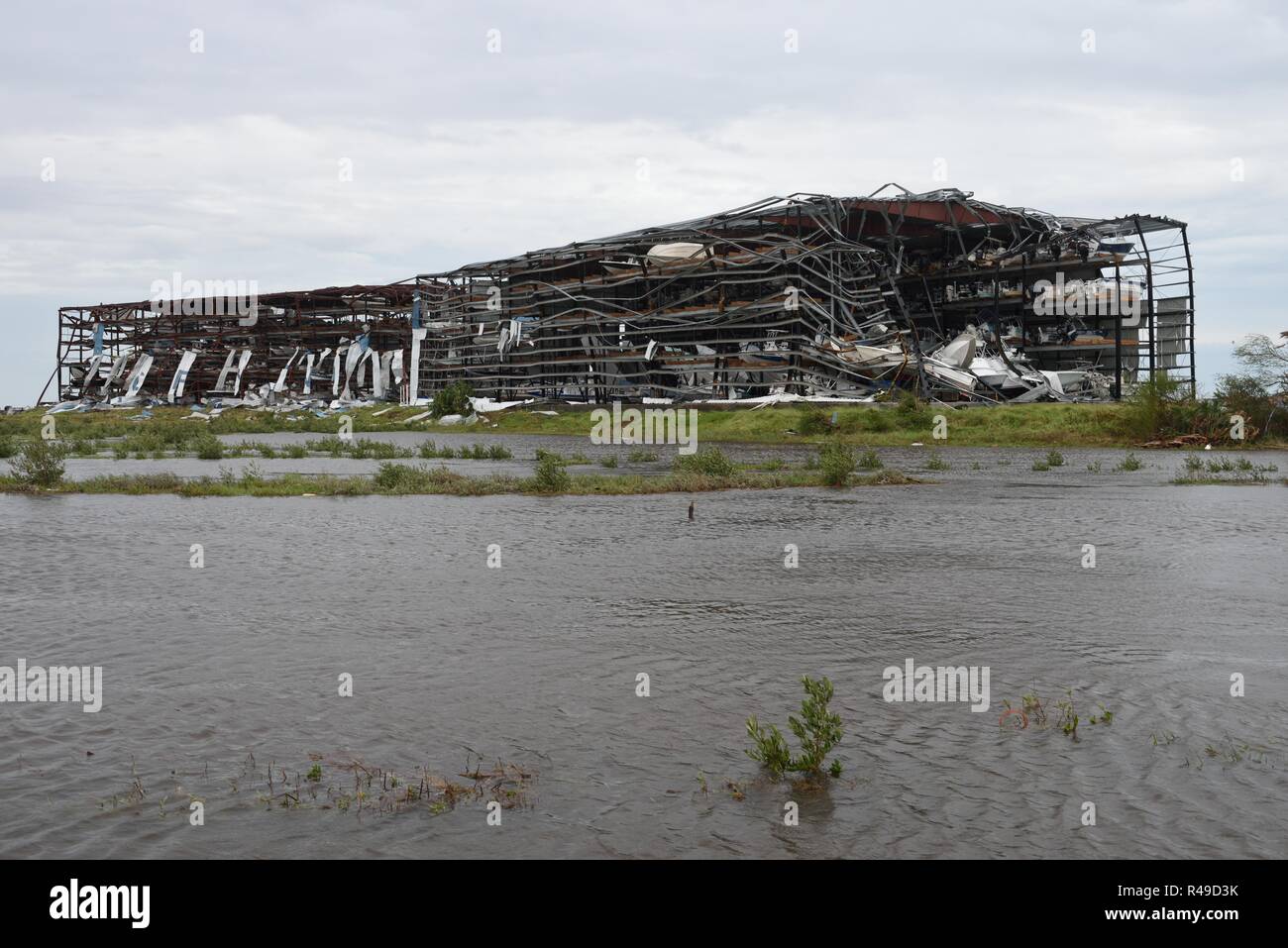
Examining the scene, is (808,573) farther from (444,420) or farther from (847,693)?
(444,420)

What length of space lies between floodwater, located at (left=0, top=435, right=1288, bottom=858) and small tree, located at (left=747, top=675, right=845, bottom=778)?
140 millimetres

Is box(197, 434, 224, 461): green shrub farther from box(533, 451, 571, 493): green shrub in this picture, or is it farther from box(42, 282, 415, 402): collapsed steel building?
box(42, 282, 415, 402): collapsed steel building

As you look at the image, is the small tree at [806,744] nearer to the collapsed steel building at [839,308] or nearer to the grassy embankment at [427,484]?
the grassy embankment at [427,484]

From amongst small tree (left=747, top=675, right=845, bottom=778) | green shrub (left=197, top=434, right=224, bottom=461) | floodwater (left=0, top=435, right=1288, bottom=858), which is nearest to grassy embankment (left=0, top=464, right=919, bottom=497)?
floodwater (left=0, top=435, right=1288, bottom=858)

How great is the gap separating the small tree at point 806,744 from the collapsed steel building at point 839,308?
163 feet

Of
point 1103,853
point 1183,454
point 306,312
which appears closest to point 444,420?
point 306,312

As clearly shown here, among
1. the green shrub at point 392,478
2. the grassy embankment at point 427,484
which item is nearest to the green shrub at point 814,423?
the grassy embankment at point 427,484

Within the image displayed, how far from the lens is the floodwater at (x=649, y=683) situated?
597 centimetres

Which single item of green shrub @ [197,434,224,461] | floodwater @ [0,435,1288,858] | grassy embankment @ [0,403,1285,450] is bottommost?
floodwater @ [0,435,1288,858]

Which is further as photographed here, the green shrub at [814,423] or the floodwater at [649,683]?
the green shrub at [814,423]

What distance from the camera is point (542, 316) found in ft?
237

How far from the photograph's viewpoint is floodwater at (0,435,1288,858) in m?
5.97

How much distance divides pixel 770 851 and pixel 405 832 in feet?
6.54

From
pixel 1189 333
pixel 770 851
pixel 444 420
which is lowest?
pixel 770 851
